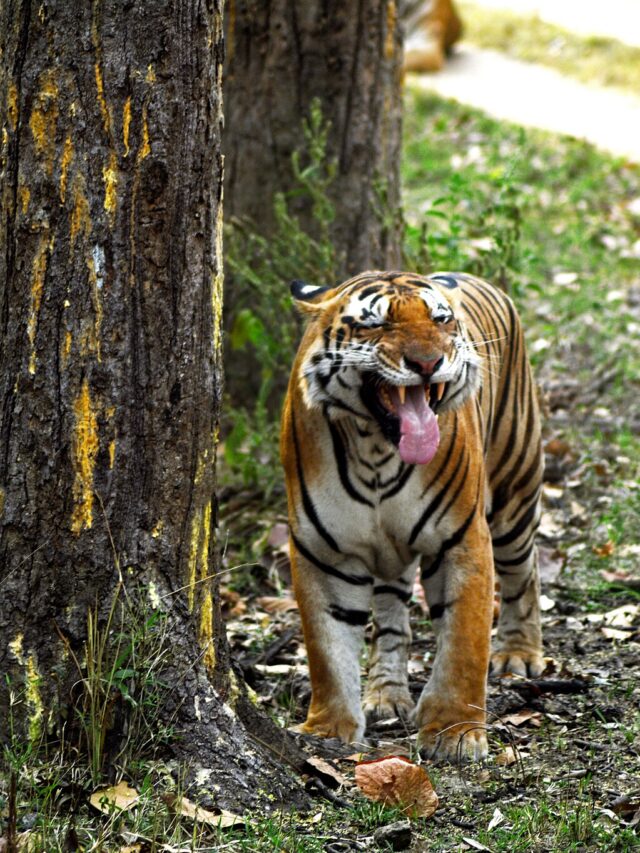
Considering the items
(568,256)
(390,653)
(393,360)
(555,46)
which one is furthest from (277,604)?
(555,46)

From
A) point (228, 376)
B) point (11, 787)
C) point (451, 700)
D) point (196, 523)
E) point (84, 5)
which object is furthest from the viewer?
point (228, 376)

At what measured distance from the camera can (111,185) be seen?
10.3 ft

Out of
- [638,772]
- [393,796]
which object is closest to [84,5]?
[393,796]

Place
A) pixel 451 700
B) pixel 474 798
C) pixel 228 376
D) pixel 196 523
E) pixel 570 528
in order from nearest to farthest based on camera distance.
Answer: pixel 196 523
pixel 474 798
pixel 451 700
pixel 570 528
pixel 228 376

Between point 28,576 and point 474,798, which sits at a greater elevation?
point 28,576

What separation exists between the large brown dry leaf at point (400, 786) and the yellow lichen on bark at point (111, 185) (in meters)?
1.58

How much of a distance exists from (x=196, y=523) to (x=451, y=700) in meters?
1.20

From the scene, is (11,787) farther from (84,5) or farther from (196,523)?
(84,5)

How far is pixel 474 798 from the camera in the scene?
Answer: 3.65 meters

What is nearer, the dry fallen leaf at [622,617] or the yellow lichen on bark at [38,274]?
the yellow lichen on bark at [38,274]

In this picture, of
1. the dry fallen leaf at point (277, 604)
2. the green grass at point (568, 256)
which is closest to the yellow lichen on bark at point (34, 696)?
the dry fallen leaf at point (277, 604)

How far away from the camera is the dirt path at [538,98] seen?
588 inches

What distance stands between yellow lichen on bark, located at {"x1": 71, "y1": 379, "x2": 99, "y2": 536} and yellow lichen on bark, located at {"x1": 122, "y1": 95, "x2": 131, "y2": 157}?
0.57m

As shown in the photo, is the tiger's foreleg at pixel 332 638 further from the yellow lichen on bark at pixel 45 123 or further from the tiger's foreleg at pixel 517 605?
the yellow lichen on bark at pixel 45 123
